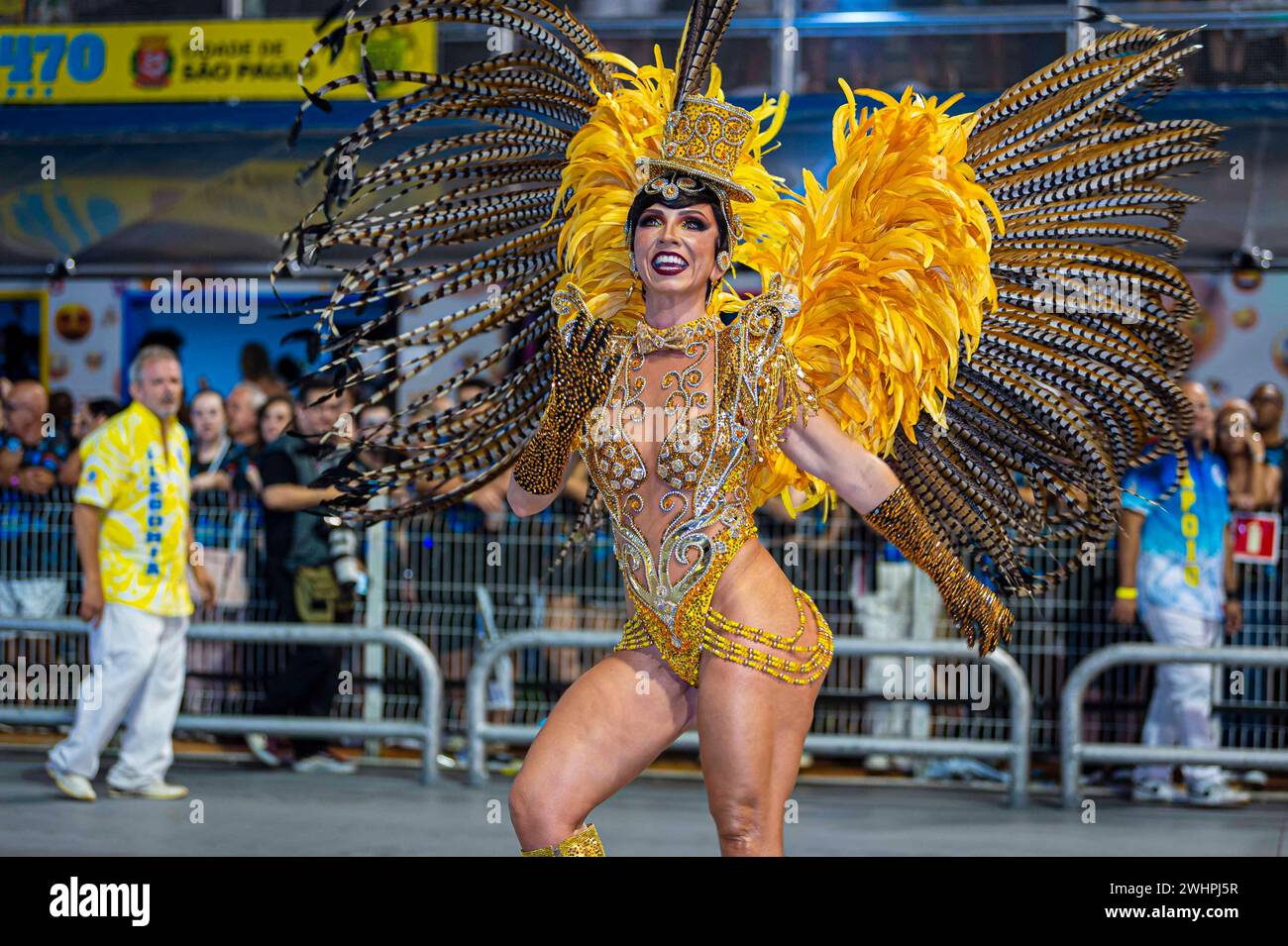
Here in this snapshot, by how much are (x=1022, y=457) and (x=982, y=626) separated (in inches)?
20.8

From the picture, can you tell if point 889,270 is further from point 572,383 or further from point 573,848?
point 573,848

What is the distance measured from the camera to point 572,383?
3840 mm

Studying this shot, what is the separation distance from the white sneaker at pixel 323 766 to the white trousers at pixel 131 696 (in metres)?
0.88

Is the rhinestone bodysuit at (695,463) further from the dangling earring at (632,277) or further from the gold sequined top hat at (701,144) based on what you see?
the gold sequined top hat at (701,144)

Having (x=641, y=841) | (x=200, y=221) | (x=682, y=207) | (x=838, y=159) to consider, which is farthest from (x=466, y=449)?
(x=200, y=221)

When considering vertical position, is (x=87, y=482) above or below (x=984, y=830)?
above

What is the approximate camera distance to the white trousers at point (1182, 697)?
7.66m

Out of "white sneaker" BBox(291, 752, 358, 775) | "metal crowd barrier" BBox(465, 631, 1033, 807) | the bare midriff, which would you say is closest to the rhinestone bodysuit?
the bare midriff

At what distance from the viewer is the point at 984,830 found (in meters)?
6.99

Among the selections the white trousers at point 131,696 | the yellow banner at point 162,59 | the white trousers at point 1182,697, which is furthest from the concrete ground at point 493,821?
the yellow banner at point 162,59

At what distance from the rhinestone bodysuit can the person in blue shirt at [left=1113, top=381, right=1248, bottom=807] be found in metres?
4.42

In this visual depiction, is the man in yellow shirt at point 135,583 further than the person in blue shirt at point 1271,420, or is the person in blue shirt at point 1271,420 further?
the person in blue shirt at point 1271,420

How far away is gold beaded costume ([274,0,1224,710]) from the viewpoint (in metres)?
3.73
